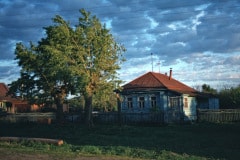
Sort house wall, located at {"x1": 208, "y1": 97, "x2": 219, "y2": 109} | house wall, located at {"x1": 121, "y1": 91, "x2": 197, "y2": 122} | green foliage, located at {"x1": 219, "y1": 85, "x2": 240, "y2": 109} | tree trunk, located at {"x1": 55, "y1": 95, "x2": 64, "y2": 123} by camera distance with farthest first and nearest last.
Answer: house wall, located at {"x1": 208, "y1": 97, "x2": 219, "y2": 109}
green foliage, located at {"x1": 219, "y1": 85, "x2": 240, "y2": 109}
house wall, located at {"x1": 121, "y1": 91, "x2": 197, "y2": 122}
tree trunk, located at {"x1": 55, "y1": 95, "x2": 64, "y2": 123}

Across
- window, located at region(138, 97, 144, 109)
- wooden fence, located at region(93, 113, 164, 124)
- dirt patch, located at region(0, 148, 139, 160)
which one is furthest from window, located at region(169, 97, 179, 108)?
dirt patch, located at region(0, 148, 139, 160)

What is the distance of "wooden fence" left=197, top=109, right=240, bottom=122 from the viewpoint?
34.3 m

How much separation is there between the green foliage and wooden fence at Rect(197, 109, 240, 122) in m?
10.8

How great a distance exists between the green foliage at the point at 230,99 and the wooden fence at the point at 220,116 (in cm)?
1076

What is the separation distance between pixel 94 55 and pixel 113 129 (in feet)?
25.2

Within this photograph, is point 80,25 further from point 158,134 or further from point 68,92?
point 158,134

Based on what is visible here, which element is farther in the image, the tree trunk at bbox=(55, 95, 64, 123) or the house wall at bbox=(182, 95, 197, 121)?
the house wall at bbox=(182, 95, 197, 121)

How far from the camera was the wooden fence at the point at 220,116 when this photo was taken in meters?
34.3

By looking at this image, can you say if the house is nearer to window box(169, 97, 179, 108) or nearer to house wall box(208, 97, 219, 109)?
window box(169, 97, 179, 108)

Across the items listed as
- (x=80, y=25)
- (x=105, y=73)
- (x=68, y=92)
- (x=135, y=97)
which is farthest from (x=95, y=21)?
(x=135, y=97)

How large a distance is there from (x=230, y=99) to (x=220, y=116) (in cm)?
1240

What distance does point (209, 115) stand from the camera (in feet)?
117

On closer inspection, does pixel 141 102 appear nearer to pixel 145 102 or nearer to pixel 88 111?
pixel 145 102

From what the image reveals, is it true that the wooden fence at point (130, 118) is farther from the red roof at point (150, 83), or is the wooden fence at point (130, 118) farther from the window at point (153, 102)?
the red roof at point (150, 83)
